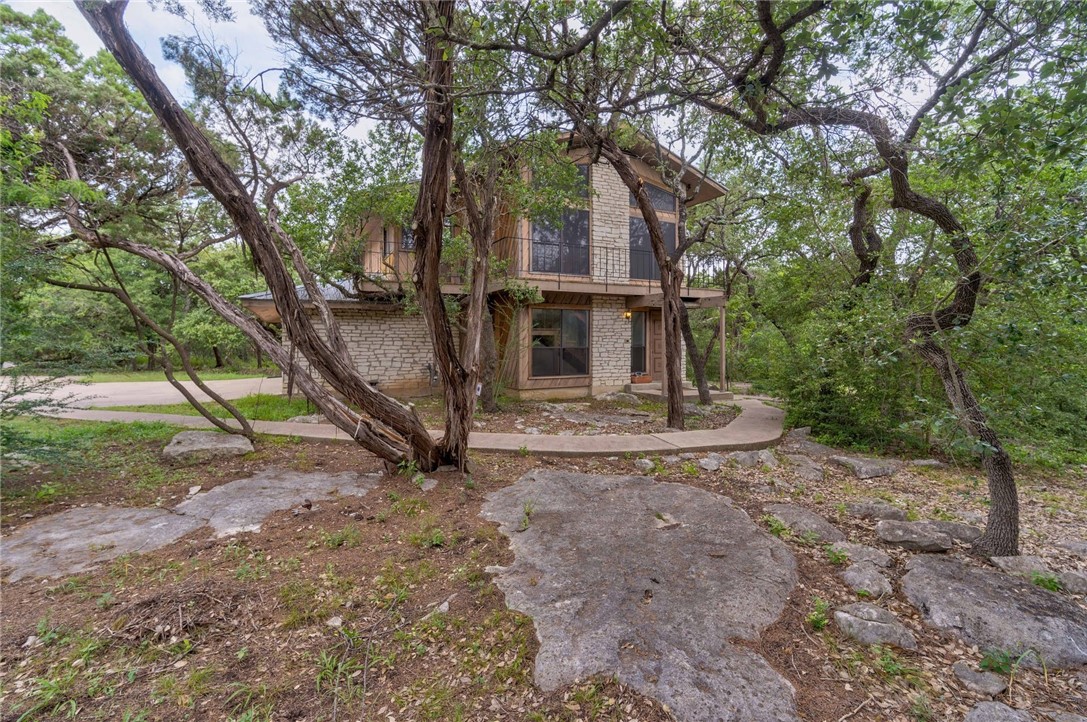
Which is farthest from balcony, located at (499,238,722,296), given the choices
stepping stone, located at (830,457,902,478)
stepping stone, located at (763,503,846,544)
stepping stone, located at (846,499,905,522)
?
stepping stone, located at (846,499,905,522)

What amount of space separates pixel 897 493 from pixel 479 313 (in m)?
5.07

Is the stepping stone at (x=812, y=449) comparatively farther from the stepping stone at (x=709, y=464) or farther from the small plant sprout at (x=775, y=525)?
the small plant sprout at (x=775, y=525)

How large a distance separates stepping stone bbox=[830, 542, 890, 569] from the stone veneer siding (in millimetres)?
9476

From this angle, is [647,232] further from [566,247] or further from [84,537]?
[84,537]

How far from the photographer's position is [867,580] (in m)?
2.69

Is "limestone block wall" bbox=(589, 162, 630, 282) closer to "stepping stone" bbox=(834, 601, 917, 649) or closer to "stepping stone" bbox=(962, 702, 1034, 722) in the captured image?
"stepping stone" bbox=(834, 601, 917, 649)

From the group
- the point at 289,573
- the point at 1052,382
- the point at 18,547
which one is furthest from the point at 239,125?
the point at 1052,382

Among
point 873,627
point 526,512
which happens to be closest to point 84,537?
point 526,512

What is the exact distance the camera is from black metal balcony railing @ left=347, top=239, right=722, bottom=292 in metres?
9.77

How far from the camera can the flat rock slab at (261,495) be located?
3500 millimetres

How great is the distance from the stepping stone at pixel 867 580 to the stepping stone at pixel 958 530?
1082 mm

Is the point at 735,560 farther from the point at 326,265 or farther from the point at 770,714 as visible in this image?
the point at 326,265

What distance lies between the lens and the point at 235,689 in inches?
70.7

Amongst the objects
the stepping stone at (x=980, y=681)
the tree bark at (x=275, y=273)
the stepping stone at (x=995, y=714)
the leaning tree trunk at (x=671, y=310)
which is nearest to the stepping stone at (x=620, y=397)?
the leaning tree trunk at (x=671, y=310)
